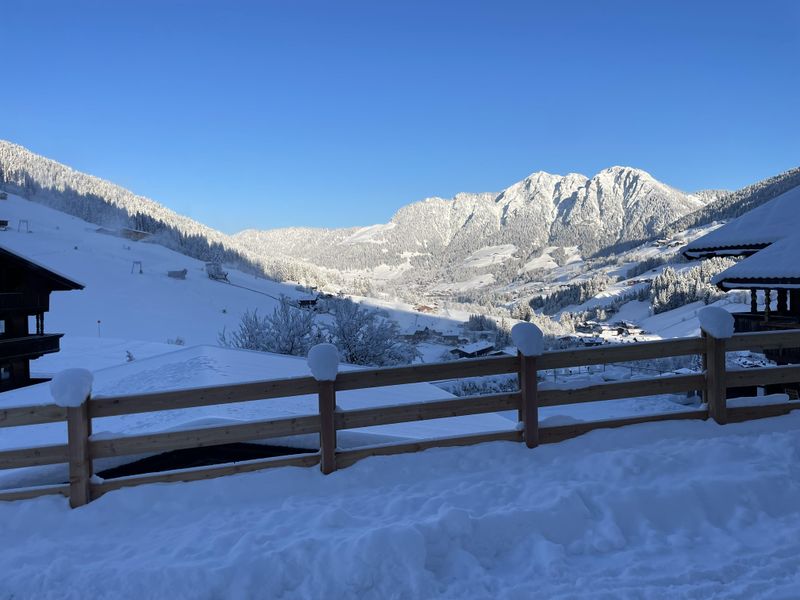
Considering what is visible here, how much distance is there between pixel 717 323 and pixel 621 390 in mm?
1232

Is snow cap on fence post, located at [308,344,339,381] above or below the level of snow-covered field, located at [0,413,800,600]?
above

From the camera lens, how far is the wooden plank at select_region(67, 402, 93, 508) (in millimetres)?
4281

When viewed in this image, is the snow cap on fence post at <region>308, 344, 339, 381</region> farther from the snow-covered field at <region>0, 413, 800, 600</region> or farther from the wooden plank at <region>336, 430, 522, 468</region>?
the snow-covered field at <region>0, 413, 800, 600</region>

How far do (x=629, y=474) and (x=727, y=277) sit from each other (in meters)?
9.83

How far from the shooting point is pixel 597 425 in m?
5.29

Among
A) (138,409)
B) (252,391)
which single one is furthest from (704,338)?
(138,409)

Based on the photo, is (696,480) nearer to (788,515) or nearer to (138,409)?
(788,515)

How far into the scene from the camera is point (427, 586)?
3.19 m

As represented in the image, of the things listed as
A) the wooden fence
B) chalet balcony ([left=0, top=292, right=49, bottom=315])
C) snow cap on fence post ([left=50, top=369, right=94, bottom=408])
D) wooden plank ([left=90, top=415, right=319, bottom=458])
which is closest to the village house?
the wooden fence

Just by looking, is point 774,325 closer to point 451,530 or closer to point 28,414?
point 451,530

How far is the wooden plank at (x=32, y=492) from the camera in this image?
4262 millimetres

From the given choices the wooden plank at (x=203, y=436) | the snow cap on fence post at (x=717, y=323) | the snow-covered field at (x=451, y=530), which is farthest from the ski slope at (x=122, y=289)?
the snow cap on fence post at (x=717, y=323)

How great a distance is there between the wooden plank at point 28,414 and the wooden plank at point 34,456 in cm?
24

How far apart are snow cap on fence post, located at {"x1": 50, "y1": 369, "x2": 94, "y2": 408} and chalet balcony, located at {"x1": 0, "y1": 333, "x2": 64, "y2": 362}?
17452 millimetres
